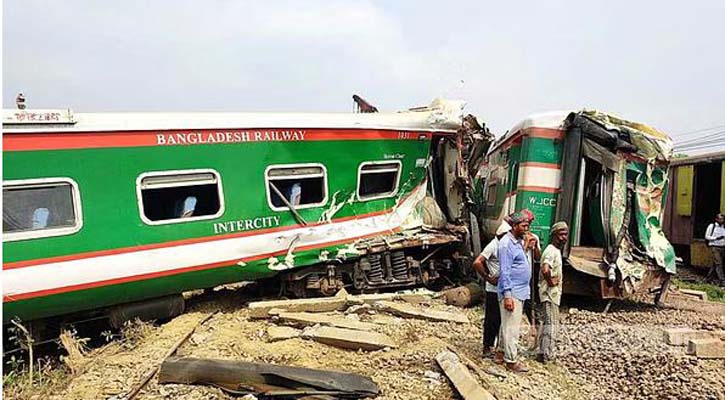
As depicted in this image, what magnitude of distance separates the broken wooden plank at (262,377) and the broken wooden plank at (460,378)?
71 cm

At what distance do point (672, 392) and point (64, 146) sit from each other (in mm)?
6736

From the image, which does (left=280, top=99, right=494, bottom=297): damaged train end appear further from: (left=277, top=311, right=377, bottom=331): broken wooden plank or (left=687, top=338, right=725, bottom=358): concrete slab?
(left=687, top=338, right=725, bottom=358): concrete slab

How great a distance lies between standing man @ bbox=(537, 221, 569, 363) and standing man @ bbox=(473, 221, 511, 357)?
47 centimetres

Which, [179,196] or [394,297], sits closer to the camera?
[179,196]

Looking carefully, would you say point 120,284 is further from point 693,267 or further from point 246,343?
point 693,267

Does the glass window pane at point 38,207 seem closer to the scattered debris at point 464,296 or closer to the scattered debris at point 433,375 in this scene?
the scattered debris at point 433,375

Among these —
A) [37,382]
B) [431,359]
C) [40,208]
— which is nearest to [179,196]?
[40,208]

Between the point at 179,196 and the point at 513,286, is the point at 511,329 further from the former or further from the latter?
the point at 179,196

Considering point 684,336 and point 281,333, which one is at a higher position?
point 684,336

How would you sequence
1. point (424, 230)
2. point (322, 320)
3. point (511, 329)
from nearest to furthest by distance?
point (511, 329), point (322, 320), point (424, 230)

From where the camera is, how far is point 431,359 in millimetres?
5852

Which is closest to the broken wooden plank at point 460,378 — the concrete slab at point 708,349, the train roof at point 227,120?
the concrete slab at point 708,349

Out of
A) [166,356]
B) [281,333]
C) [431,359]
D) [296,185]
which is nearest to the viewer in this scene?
[431,359]

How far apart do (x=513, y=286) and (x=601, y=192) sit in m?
3.50
